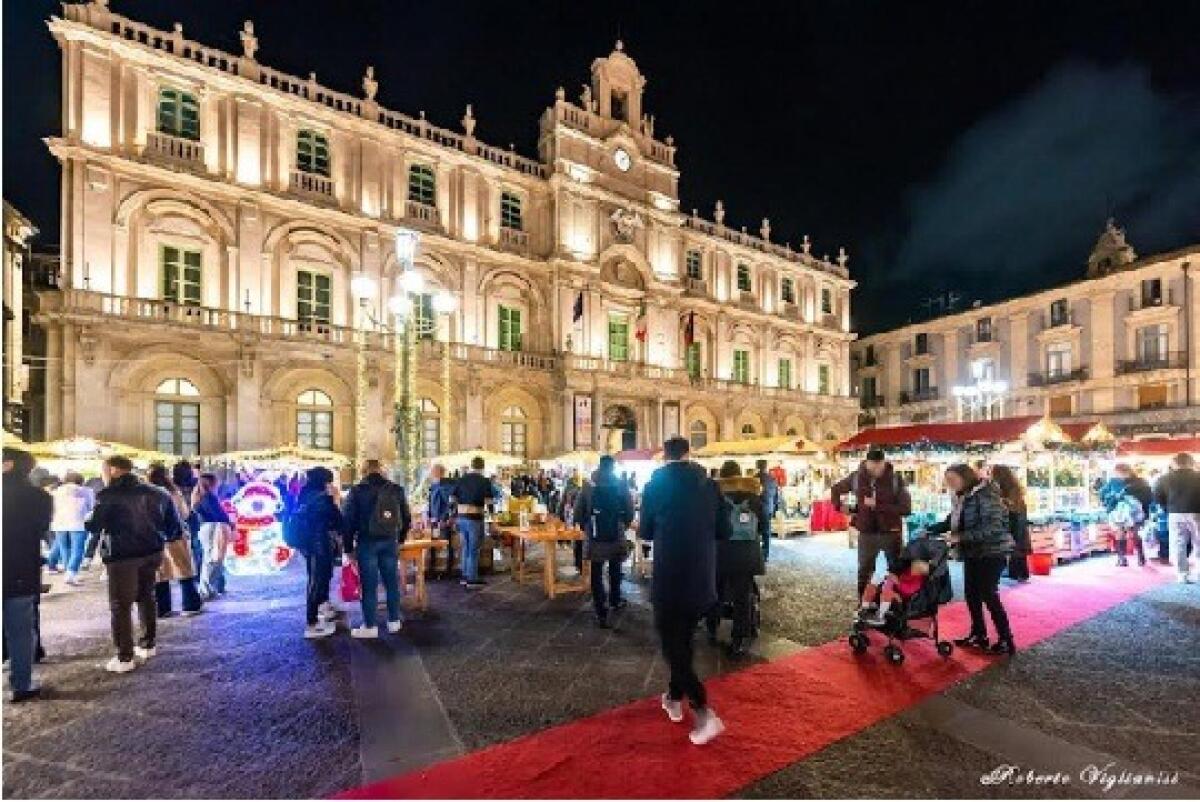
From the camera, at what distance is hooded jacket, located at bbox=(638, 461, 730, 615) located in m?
4.17

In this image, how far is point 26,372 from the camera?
811 inches

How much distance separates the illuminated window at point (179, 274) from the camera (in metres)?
18.9

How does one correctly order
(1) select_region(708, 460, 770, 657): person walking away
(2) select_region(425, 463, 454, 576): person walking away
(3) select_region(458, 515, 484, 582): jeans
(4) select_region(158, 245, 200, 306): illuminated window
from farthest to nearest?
(4) select_region(158, 245, 200, 306): illuminated window → (2) select_region(425, 463, 454, 576): person walking away → (3) select_region(458, 515, 484, 582): jeans → (1) select_region(708, 460, 770, 657): person walking away

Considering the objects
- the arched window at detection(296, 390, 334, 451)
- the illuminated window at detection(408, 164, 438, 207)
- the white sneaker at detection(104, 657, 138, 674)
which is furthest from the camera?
the illuminated window at detection(408, 164, 438, 207)

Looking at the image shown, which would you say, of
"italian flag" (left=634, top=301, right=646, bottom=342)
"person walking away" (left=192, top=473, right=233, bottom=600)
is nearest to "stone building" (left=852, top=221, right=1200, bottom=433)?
"italian flag" (left=634, top=301, right=646, bottom=342)

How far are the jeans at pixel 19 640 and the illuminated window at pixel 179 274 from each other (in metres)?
16.8

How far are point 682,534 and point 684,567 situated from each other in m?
0.22

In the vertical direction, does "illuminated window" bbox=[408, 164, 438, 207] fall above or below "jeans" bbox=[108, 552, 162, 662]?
above

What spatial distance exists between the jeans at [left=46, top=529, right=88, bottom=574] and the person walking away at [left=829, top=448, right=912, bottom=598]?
38.1 feet

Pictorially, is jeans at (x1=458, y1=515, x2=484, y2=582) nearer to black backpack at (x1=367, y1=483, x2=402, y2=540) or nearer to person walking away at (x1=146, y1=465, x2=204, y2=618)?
black backpack at (x1=367, y1=483, x2=402, y2=540)

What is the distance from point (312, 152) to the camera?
21969 mm

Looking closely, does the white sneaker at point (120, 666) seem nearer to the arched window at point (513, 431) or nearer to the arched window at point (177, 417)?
the arched window at point (177, 417)

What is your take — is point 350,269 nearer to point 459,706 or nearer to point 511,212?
point 511,212

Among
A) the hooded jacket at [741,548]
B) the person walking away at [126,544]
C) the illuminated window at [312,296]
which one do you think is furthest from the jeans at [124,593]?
the illuminated window at [312,296]
